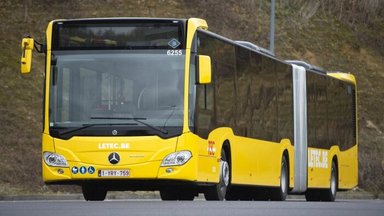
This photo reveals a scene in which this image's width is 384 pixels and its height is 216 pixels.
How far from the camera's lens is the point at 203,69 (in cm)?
2178

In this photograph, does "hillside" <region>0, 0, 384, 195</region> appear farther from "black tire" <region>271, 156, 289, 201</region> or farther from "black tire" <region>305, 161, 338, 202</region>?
"black tire" <region>271, 156, 289, 201</region>

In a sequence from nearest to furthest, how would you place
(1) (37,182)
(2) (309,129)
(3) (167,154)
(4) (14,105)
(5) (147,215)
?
(5) (147,215), (3) (167,154), (2) (309,129), (1) (37,182), (4) (14,105)

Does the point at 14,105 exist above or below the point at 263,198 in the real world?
above

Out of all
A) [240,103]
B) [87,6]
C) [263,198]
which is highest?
[87,6]

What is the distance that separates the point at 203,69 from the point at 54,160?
309cm

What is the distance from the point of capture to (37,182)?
3616 centimetres

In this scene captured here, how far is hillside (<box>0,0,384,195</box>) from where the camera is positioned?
40.9 meters

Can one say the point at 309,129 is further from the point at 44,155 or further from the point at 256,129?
the point at 44,155

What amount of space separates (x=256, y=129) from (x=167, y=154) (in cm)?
515

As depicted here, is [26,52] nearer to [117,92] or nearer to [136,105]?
[117,92]

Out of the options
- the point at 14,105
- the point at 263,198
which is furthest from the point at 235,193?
the point at 14,105

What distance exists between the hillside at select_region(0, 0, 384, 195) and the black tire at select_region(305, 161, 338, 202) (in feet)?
23.8

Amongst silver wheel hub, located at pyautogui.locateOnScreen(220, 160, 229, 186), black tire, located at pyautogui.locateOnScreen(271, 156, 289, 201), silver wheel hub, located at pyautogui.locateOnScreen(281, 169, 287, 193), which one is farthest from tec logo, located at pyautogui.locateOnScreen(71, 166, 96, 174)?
silver wheel hub, located at pyautogui.locateOnScreen(281, 169, 287, 193)

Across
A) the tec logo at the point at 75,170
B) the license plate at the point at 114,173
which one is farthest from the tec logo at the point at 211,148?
the tec logo at the point at 75,170
